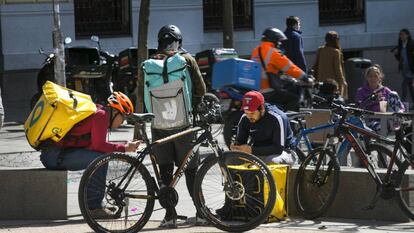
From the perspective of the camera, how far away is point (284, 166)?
9.03 meters

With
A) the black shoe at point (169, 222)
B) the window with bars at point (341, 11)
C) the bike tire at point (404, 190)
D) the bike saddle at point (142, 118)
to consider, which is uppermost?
the window with bars at point (341, 11)

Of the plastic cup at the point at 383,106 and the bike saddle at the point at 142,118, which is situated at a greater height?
the bike saddle at the point at 142,118

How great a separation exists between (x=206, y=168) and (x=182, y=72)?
0.97 meters

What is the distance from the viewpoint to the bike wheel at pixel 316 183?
906 cm

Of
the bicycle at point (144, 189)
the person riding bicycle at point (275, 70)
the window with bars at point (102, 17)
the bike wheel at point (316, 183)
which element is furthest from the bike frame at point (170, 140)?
the window with bars at point (102, 17)

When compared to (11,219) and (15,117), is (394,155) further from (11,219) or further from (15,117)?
(15,117)

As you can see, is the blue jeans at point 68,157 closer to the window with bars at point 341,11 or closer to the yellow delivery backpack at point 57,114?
the yellow delivery backpack at point 57,114

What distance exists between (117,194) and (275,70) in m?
3.71

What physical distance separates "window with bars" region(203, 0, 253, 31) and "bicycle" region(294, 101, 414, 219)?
43.1ft

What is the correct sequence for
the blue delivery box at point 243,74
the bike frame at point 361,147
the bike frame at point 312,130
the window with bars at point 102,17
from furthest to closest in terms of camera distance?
the window with bars at point 102,17, the blue delivery box at point 243,74, the bike frame at point 312,130, the bike frame at point 361,147

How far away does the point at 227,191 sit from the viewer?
849 centimetres

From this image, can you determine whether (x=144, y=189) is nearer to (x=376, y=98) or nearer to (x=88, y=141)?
(x=88, y=141)

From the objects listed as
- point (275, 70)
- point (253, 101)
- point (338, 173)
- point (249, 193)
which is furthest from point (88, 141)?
point (275, 70)

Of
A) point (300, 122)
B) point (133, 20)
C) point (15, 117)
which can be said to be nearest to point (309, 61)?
point (133, 20)
